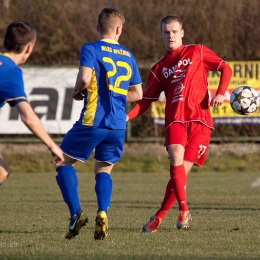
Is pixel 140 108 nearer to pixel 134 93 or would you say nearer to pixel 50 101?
pixel 134 93

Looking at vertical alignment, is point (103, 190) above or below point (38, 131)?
below

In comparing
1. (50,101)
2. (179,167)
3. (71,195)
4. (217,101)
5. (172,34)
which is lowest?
(50,101)

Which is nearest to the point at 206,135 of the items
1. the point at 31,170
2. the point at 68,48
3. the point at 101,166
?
the point at 101,166

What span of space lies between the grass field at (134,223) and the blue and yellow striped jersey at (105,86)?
3.20ft

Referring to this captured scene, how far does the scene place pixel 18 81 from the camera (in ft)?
17.7

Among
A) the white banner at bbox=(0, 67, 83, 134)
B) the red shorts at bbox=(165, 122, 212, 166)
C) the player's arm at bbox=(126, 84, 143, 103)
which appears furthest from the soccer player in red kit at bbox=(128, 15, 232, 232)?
the white banner at bbox=(0, 67, 83, 134)

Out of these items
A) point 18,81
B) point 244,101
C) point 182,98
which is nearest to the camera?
point 18,81

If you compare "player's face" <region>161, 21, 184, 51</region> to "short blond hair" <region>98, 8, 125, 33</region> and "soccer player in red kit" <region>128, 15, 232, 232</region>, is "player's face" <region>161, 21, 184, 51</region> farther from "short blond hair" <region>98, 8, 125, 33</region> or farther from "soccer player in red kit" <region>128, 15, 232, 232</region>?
"short blond hair" <region>98, 8, 125, 33</region>

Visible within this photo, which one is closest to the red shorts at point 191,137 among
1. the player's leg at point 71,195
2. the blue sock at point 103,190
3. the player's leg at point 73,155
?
the blue sock at point 103,190

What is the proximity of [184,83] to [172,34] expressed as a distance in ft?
1.58

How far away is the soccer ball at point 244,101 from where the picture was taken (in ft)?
28.9

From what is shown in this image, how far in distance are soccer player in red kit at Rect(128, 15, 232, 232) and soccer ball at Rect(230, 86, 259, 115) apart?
1178 mm

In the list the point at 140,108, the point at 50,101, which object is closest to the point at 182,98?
the point at 140,108

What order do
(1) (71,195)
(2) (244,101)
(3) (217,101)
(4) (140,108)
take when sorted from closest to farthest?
(1) (71,195), (3) (217,101), (4) (140,108), (2) (244,101)
